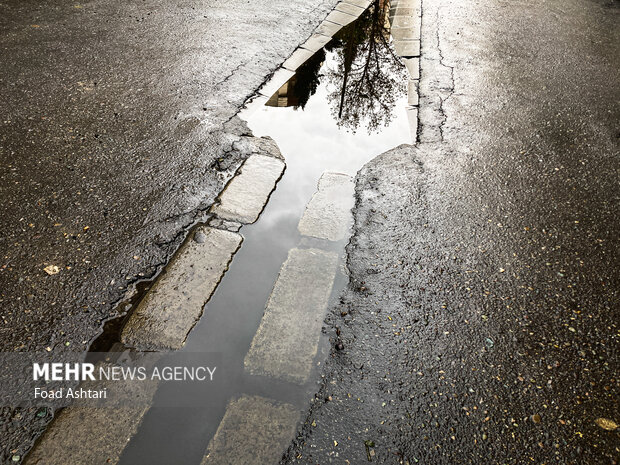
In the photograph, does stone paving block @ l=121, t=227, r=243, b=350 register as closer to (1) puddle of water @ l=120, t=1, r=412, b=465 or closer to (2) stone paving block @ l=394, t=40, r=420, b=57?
(1) puddle of water @ l=120, t=1, r=412, b=465

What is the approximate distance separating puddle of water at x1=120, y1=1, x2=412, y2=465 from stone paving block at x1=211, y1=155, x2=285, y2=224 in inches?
3.3

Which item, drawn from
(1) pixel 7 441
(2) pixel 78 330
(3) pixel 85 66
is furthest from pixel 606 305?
(3) pixel 85 66

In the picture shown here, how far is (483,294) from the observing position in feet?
9.04

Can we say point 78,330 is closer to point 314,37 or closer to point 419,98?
point 419,98

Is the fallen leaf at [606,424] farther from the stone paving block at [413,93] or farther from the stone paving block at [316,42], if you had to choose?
the stone paving block at [316,42]

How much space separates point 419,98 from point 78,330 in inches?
160

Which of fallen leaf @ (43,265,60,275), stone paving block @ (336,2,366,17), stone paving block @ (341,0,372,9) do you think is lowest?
fallen leaf @ (43,265,60,275)

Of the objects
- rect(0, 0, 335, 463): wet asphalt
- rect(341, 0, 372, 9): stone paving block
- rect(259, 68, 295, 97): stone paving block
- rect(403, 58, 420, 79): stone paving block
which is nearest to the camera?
rect(0, 0, 335, 463): wet asphalt

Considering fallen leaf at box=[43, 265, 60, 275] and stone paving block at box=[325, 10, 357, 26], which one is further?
stone paving block at box=[325, 10, 357, 26]

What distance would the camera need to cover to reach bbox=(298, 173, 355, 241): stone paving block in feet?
10.7

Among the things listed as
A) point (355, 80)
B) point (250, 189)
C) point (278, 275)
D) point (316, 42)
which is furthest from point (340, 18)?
point (278, 275)

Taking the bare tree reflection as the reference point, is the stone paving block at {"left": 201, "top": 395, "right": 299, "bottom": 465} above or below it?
below

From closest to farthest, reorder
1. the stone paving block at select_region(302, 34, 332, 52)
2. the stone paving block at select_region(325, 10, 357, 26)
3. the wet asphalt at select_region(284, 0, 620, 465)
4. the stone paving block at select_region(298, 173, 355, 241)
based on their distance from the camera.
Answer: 1. the wet asphalt at select_region(284, 0, 620, 465)
2. the stone paving block at select_region(298, 173, 355, 241)
3. the stone paving block at select_region(302, 34, 332, 52)
4. the stone paving block at select_region(325, 10, 357, 26)

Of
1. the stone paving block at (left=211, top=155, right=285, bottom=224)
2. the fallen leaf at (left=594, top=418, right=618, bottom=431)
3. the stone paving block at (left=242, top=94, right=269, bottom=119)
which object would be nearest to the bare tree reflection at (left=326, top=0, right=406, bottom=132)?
the stone paving block at (left=242, top=94, right=269, bottom=119)
